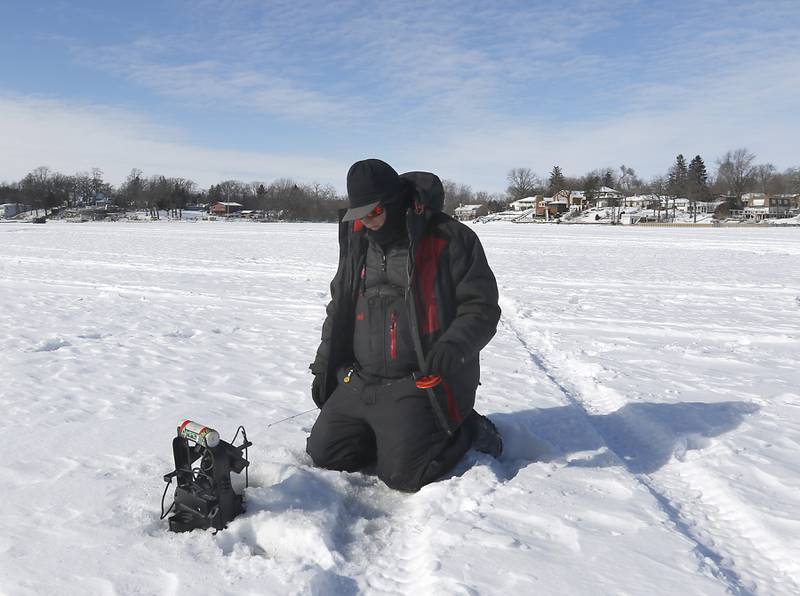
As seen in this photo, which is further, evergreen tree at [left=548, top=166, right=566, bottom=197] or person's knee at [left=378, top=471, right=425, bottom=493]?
evergreen tree at [left=548, top=166, right=566, bottom=197]

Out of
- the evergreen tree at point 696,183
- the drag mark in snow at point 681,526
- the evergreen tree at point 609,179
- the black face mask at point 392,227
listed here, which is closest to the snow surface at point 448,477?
the drag mark in snow at point 681,526

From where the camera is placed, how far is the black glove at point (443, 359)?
9.62ft

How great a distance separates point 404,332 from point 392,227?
1.82 ft

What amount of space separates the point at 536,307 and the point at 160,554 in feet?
25.3

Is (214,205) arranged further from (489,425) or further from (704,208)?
(489,425)

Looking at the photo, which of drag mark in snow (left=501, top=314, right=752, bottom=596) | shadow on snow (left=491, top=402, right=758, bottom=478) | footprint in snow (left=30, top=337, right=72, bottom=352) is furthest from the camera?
footprint in snow (left=30, top=337, right=72, bottom=352)

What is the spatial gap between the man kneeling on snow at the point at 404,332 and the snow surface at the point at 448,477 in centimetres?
18

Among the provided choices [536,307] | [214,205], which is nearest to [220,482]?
[536,307]

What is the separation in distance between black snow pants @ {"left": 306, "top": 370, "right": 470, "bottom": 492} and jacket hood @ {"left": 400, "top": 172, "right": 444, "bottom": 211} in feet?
3.06

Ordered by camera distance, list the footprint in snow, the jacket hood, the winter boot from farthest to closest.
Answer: the footprint in snow, the winter boot, the jacket hood

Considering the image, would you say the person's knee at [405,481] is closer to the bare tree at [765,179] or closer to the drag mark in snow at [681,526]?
the drag mark in snow at [681,526]

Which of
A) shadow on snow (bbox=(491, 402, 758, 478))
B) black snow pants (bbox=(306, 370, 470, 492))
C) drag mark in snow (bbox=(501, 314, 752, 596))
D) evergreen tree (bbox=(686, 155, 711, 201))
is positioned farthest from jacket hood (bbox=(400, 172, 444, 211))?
evergreen tree (bbox=(686, 155, 711, 201))

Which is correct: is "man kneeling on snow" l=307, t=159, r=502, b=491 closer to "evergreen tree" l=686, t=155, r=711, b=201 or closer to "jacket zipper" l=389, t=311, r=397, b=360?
"jacket zipper" l=389, t=311, r=397, b=360

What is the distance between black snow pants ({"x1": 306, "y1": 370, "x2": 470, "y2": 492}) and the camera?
3.06m
